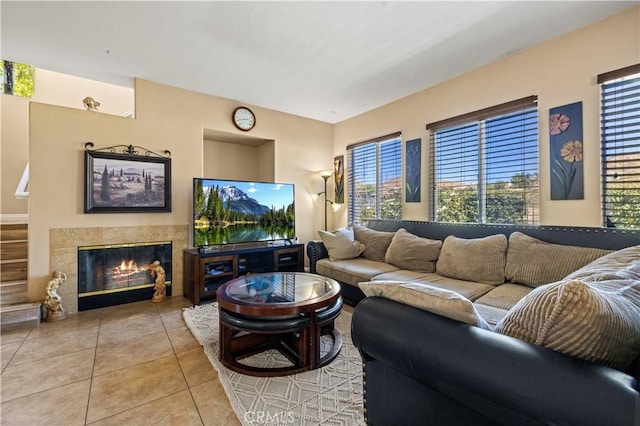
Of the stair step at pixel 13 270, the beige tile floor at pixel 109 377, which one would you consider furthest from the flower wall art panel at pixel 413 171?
the stair step at pixel 13 270

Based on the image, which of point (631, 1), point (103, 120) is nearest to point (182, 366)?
point (103, 120)

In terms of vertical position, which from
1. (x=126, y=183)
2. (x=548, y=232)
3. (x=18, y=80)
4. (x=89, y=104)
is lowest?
(x=548, y=232)

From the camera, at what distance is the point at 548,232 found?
8.36 feet

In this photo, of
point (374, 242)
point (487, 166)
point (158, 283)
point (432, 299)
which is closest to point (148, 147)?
point (158, 283)

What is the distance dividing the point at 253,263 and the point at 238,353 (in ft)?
6.35

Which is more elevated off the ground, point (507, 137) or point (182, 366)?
point (507, 137)

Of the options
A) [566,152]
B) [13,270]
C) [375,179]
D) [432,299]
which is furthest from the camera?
[375,179]

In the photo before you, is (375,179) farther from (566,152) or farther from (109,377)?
(109,377)

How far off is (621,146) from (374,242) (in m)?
2.39

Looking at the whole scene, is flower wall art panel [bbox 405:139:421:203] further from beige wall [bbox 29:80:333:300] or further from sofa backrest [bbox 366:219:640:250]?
beige wall [bbox 29:80:333:300]

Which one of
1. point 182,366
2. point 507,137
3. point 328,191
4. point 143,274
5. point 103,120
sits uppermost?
point 103,120

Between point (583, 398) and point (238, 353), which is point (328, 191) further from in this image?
point (583, 398)

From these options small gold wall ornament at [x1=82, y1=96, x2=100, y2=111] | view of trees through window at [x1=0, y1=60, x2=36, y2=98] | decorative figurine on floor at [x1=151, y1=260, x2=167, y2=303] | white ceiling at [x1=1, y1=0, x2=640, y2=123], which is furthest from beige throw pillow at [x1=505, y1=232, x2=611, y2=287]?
view of trees through window at [x1=0, y1=60, x2=36, y2=98]

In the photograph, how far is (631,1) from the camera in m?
2.11
